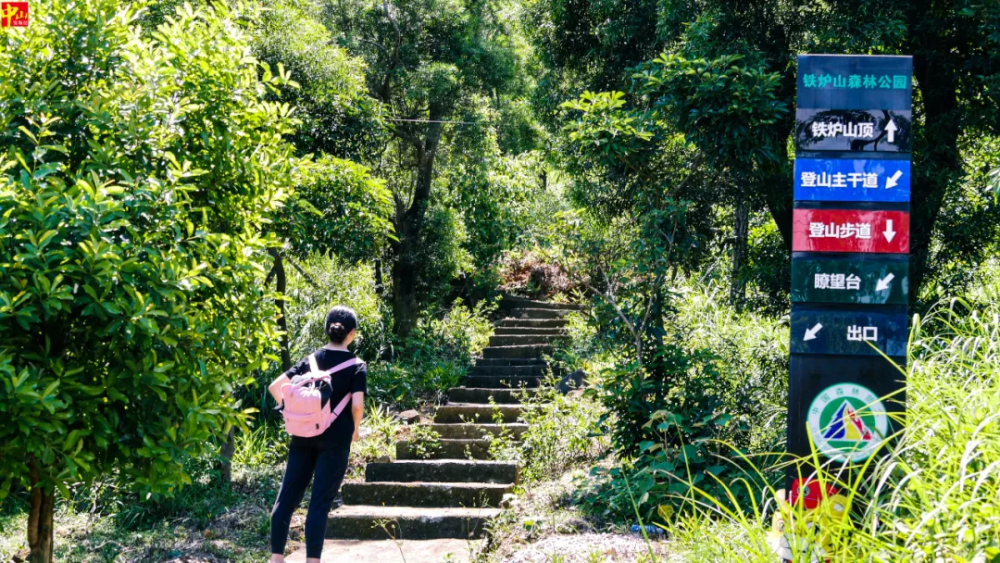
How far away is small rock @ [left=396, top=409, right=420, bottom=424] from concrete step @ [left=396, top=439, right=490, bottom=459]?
110 centimetres

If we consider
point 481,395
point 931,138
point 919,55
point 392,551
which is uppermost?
point 919,55

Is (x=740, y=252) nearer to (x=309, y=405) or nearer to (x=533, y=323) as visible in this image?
(x=309, y=405)

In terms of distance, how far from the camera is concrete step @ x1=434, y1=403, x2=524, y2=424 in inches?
396

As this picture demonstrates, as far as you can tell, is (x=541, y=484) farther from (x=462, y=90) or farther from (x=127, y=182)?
(x=462, y=90)

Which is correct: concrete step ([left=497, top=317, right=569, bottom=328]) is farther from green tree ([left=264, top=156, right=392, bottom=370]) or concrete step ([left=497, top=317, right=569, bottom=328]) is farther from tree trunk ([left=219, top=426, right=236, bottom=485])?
tree trunk ([left=219, top=426, right=236, bottom=485])

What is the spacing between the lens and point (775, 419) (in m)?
7.45

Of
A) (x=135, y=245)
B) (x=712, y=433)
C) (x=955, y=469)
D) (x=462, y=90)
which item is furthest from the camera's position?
(x=462, y=90)

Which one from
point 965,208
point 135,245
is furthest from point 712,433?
point 135,245

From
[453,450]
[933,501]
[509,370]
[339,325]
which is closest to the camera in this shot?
[933,501]

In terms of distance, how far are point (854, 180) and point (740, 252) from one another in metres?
3.94

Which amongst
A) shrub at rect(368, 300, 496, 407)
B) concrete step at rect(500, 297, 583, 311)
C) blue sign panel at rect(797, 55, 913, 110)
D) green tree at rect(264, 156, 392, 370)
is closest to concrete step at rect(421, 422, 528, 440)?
shrub at rect(368, 300, 496, 407)

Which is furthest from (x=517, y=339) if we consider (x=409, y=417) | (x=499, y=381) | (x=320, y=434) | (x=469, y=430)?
(x=320, y=434)

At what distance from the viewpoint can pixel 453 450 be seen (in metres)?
9.11

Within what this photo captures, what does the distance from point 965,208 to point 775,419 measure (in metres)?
2.34
